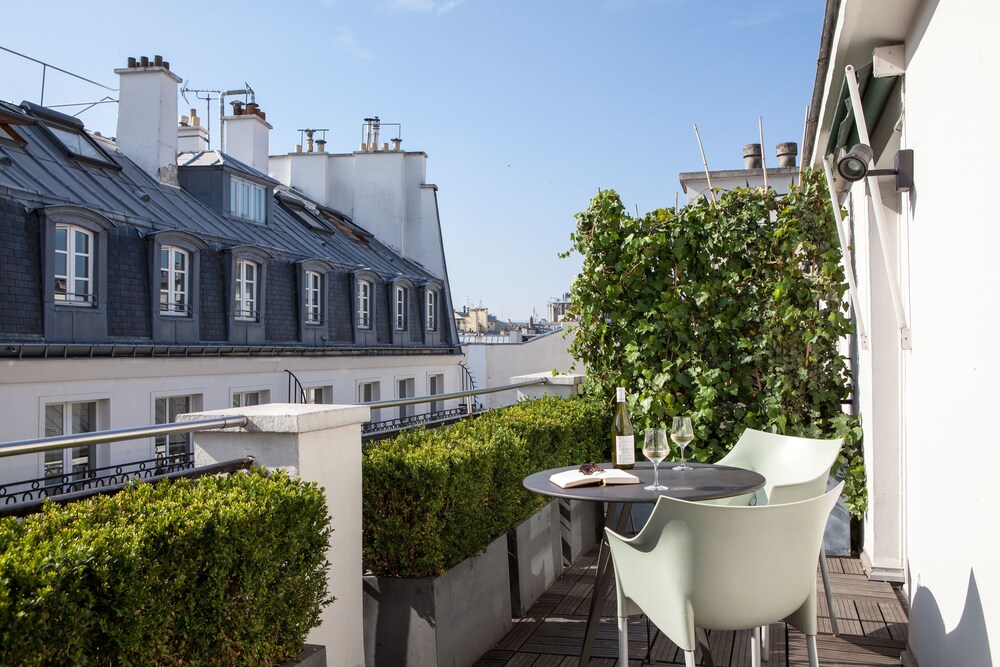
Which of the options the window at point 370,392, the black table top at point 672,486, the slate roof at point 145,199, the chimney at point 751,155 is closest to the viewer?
the black table top at point 672,486

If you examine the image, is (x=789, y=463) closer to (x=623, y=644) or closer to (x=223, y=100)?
(x=623, y=644)

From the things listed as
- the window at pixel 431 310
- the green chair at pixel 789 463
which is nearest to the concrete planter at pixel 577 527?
the green chair at pixel 789 463

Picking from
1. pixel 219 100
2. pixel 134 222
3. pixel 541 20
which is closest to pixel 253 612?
pixel 541 20

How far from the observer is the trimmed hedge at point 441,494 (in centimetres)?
346

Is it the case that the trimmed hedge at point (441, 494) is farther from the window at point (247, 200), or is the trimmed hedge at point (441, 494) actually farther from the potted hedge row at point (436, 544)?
the window at point (247, 200)

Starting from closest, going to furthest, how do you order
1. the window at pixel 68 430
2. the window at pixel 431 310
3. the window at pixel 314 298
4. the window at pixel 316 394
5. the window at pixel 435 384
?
1. the window at pixel 68 430
2. the window at pixel 316 394
3. the window at pixel 314 298
4. the window at pixel 435 384
5. the window at pixel 431 310

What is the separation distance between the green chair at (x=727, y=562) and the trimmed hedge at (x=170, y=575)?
109 centimetres

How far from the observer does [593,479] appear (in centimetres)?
344

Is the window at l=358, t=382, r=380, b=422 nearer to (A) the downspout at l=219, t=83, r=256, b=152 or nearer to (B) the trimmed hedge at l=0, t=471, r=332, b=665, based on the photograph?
(A) the downspout at l=219, t=83, r=256, b=152

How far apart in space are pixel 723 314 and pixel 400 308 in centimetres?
1607

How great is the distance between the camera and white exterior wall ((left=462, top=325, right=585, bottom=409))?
28.3 metres

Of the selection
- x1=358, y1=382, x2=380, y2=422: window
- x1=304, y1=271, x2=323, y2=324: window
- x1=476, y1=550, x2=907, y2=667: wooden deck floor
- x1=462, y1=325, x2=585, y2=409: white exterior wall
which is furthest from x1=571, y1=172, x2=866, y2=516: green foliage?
x1=462, y1=325, x2=585, y2=409: white exterior wall

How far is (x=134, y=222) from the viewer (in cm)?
1383

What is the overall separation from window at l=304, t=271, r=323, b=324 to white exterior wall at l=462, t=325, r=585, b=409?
10.2 m
